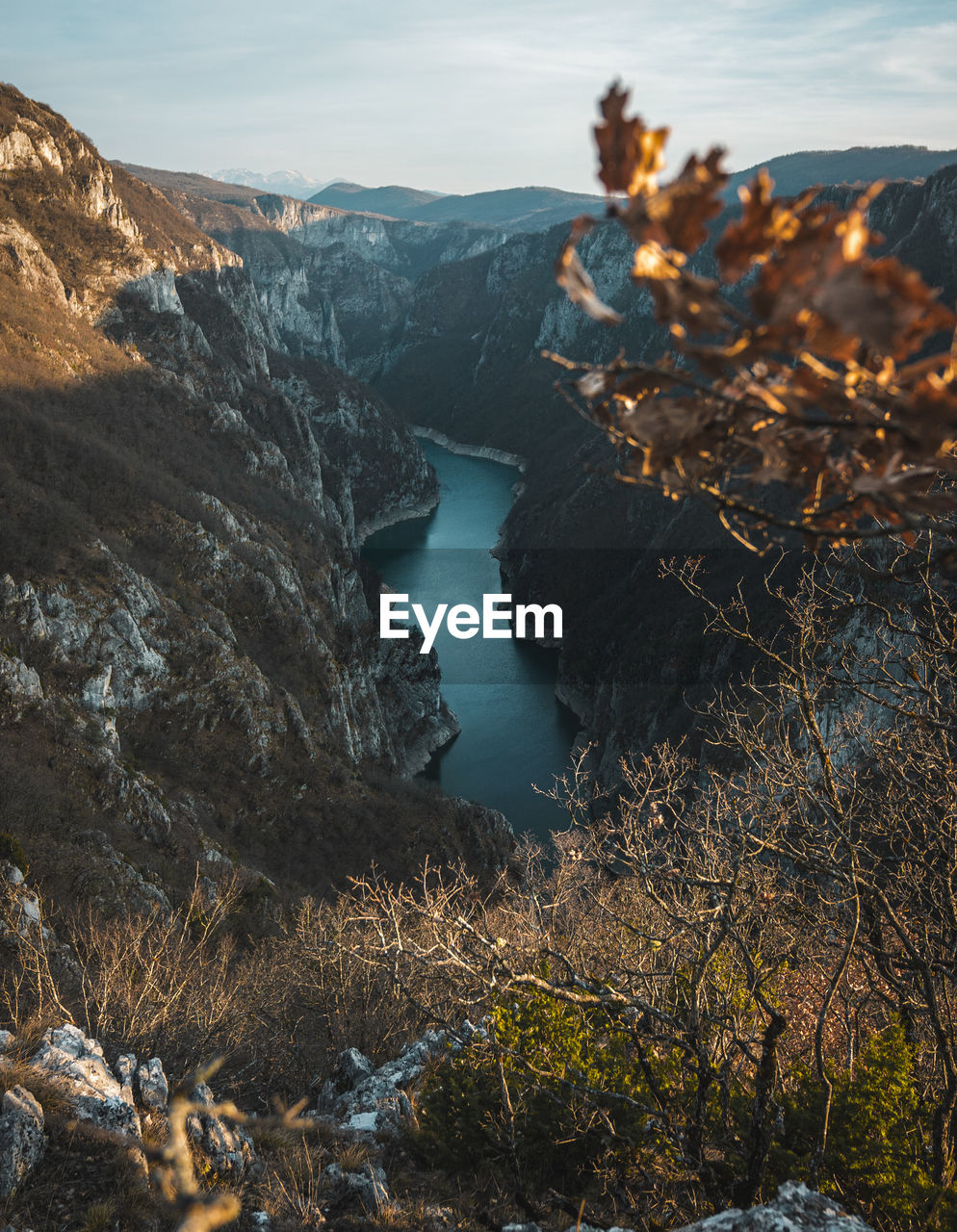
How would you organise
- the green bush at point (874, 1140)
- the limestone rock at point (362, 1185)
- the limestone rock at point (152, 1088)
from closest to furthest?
the green bush at point (874, 1140) < the limestone rock at point (362, 1185) < the limestone rock at point (152, 1088)

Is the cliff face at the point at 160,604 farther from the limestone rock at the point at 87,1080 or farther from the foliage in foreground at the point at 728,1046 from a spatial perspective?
the foliage in foreground at the point at 728,1046

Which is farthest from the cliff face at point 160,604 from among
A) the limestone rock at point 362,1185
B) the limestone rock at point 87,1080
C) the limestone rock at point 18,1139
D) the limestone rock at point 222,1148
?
the limestone rock at point 362,1185

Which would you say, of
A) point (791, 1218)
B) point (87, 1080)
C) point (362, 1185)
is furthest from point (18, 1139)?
point (791, 1218)

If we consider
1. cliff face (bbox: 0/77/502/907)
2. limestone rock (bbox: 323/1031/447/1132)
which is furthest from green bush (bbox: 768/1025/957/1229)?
cliff face (bbox: 0/77/502/907)

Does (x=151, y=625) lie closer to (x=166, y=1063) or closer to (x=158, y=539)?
(x=158, y=539)

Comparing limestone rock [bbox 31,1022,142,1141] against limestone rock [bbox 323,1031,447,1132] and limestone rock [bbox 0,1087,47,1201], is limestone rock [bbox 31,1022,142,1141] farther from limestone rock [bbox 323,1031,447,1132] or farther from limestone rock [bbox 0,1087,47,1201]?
limestone rock [bbox 323,1031,447,1132]

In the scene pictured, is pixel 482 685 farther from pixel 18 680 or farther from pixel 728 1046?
pixel 728 1046
